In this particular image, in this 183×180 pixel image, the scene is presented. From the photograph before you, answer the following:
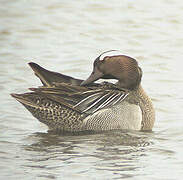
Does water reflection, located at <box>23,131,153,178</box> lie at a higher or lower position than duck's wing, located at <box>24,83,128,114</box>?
lower

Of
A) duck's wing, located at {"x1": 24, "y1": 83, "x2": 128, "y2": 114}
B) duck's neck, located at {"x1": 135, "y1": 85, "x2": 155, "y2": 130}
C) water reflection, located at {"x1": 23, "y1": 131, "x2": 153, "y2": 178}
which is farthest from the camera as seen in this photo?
duck's neck, located at {"x1": 135, "y1": 85, "x2": 155, "y2": 130}

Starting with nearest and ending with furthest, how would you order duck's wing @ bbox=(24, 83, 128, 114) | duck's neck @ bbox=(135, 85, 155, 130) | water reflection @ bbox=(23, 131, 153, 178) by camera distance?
water reflection @ bbox=(23, 131, 153, 178)
duck's wing @ bbox=(24, 83, 128, 114)
duck's neck @ bbox=(135, 85, 155, 130)

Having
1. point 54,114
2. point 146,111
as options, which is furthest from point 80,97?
point 146,111

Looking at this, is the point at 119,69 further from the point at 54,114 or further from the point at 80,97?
the point at 54,114

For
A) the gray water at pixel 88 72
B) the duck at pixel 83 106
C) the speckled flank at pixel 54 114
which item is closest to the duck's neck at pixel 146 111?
the duck at pixel 83 106

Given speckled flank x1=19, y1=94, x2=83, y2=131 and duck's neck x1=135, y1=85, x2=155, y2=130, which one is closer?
speckled flank x1=19, y1=94, x2=83, y2=131

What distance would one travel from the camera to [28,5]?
49.0 ft

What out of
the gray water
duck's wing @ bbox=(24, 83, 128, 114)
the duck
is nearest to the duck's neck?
the duck

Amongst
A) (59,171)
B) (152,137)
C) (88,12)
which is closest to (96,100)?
(152,137)

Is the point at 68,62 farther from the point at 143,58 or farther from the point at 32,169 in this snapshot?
the point at 32,169

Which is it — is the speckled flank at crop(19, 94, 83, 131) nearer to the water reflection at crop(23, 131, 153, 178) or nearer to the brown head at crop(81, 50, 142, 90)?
the water reflection at crop(23, 131, 153, 178)

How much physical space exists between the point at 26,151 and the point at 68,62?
4.35 m

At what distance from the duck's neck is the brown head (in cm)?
16

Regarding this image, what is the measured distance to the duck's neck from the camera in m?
8.38
